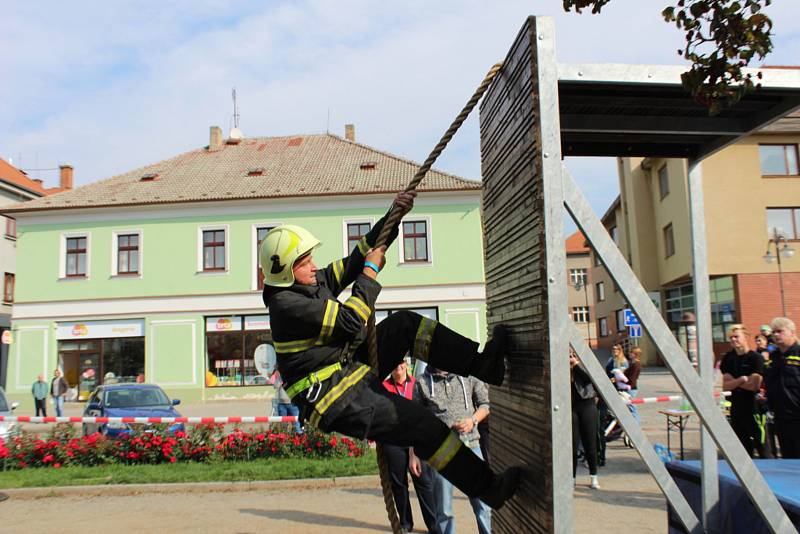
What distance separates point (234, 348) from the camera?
27984mm

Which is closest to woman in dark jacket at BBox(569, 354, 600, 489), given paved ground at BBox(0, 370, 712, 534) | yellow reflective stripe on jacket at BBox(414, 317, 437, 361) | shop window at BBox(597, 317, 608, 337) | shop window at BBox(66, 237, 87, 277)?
paved ground at BBox(0, 370, 712, 534)

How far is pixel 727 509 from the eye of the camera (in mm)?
4227

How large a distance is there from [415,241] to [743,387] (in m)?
20.7

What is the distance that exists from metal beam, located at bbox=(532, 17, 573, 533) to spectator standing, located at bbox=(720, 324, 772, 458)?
19.5 feet

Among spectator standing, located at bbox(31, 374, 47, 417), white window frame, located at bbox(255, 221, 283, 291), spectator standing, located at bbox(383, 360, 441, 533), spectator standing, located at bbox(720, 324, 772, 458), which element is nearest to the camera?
spectator standing, located at bbox(383, 360, 441, 533)

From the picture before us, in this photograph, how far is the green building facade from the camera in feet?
91.2

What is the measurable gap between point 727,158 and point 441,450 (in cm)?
3126

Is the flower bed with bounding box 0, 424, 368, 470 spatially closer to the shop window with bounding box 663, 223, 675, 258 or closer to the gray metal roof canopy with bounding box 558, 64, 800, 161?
the gray metal roof canopy with bounding box 558, 64, 800, 161

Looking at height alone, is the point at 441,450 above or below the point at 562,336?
below

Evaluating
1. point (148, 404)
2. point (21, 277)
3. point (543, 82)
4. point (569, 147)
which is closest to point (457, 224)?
point (148, 404)

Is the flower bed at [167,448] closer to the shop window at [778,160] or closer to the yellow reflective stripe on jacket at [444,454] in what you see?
the yellow reflective stripe on jacket at [444,454]

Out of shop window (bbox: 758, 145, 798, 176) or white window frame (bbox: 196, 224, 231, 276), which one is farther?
shop window (bbox: 758, 145, 798, 176)

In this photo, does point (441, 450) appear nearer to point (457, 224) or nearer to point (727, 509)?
point (727, 509)

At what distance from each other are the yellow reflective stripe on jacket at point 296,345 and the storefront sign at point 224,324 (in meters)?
24.9
